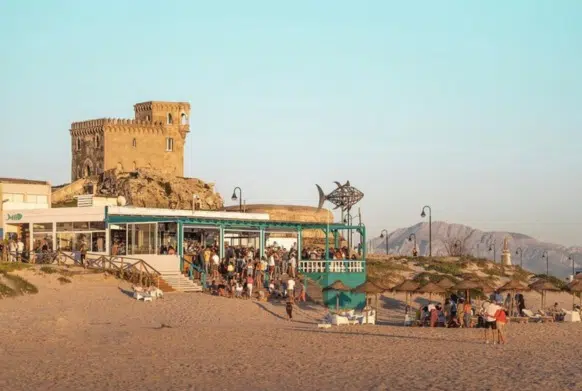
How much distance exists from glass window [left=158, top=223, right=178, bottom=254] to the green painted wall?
5557 millimetres

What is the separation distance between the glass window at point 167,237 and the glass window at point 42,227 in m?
6.34

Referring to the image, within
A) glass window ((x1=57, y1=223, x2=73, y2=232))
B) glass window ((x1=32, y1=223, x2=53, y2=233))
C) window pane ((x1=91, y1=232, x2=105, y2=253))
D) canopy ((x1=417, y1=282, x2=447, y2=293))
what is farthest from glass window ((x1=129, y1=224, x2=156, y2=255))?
canopy ((x1=417, y1=282, x2=447, y2=293))

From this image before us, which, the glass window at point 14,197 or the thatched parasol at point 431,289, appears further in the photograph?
the glass window at point 14,197

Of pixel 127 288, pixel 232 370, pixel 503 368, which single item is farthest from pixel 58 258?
pixel 503 368

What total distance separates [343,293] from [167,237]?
292 inches

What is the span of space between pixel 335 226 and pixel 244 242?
5007mm

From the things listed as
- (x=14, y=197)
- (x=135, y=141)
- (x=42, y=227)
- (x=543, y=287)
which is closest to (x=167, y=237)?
(x=42, y=227)

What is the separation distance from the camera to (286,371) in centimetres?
2036

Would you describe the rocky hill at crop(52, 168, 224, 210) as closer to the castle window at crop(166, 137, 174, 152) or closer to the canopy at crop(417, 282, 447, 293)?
the castle window at crop(166, 137, 174, 152)

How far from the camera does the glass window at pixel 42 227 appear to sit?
4220 cm

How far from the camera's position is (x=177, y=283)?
3641 cm

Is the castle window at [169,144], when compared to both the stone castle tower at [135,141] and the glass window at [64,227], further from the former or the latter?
the glass window at [64,227]

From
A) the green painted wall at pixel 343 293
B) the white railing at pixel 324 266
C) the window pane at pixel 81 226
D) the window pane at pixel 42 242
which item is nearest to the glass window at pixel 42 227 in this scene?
the window pane at pixel 42 242

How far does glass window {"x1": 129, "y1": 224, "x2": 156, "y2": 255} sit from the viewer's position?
126ft
